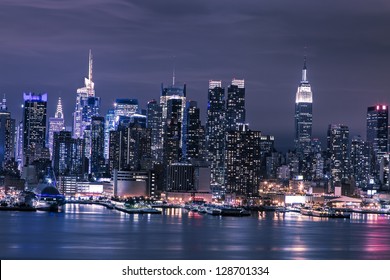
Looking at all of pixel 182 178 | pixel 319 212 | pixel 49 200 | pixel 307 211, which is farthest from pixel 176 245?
pixel 182 178

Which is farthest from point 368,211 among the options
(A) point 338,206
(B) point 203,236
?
(B) point 203,236

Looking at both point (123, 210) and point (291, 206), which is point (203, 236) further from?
point (291, 206)

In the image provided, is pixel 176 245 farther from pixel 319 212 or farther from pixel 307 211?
pixel 307 211

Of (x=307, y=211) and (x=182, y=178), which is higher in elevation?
(x=182, y=178)

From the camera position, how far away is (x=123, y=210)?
90.6m

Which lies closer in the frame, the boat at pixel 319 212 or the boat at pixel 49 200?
the boat at pixel 49 200

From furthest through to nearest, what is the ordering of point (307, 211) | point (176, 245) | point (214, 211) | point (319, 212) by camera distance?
1. point (307, 211)
2. point (319, 212)
3. point (214, 211)
4. point (176, 245)

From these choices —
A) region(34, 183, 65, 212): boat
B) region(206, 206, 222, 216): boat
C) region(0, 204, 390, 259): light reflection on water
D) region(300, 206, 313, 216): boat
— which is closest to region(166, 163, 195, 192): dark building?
region(300, 206, 313, 216): boat

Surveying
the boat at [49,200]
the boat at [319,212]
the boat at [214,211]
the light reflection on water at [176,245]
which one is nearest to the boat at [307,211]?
the boat at [319,212]

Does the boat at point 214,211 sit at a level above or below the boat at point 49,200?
below

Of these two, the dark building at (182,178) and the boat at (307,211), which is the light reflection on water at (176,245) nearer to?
the boat at (307,211)

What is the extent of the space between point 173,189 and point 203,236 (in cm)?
8816
